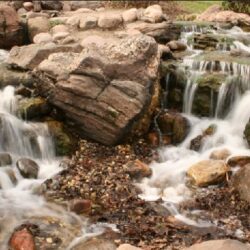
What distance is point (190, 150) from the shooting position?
458 inches

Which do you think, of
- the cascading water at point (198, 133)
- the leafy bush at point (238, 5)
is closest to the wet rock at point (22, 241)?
the cascading water at point (198, 133)

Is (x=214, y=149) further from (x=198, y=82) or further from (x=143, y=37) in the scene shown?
(x=143, y=37)

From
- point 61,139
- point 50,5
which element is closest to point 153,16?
point 50,5

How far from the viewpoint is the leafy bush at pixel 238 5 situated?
820 inches

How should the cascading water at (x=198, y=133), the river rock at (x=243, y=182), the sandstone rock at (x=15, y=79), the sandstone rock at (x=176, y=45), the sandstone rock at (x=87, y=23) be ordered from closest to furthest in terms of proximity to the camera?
A: the river rock at (x=243, y=182)
the cascading water at (x=198, y=133)
the sandstone rock at (x=15, y=79)
the sandstone rock at (x=176, y=45)
the sandstone rock at (x=87, y=23)

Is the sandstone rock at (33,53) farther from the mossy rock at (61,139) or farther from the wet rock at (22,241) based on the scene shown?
the wet rock at (22,241)

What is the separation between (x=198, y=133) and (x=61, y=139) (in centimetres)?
345

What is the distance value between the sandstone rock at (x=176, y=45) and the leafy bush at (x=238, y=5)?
21.0 feet

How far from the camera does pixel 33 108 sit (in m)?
11.0

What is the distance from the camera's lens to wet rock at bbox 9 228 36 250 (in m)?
7.57

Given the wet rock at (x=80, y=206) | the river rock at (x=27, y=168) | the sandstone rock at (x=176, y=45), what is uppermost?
the sandstone rock at (x=176, y=45)

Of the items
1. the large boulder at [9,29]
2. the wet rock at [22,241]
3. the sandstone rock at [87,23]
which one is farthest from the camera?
the sandstone rock at [87,23]

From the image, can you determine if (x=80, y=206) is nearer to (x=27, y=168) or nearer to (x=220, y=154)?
(x=27, y=168)

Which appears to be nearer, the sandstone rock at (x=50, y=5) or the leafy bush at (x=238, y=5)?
the leafy bush at (x=238, y=5)
